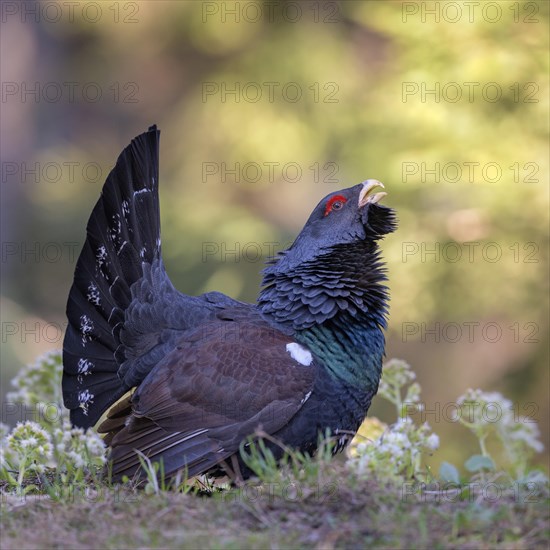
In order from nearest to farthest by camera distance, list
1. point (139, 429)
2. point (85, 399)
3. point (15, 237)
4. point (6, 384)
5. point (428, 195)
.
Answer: point (139, 429) → point (85, 399) → point (428, 195) → point (6, 384) → point (15, 237)

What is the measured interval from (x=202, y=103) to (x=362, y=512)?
8.87 meters

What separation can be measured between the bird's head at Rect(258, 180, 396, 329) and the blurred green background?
2.99 m

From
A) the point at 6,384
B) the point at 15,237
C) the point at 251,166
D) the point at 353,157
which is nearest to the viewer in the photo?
the point at 353,157

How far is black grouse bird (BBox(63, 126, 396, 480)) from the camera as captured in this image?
14.4 feet

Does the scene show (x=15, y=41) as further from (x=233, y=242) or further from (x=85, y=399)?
(x=85, y=399)

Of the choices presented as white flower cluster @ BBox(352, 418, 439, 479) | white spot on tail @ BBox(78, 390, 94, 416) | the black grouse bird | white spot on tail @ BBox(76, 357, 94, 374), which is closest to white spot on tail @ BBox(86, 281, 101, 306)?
the black grouse bird

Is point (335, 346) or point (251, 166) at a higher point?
point (251, 166)

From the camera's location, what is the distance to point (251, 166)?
10875mm

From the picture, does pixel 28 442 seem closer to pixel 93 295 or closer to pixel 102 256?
pixel 93 295

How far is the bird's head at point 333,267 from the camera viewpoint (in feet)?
15.7

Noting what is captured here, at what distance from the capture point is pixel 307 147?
33.9 ft

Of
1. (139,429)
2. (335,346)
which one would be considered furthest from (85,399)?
(335,346)

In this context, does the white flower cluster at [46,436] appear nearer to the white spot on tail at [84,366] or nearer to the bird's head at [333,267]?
the white spot on tail at [84,366]

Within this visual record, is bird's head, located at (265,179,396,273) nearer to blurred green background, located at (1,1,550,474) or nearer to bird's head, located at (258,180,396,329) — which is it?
bird's head, located at (258,180,396,329)
